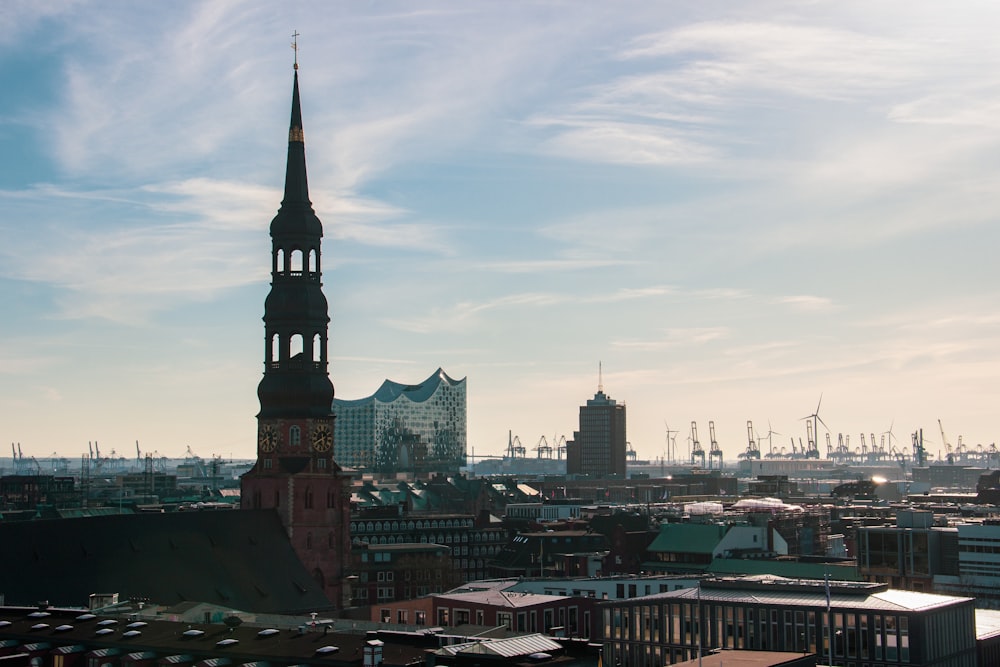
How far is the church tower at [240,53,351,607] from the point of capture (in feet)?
367

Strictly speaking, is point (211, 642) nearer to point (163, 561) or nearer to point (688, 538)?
point (163, 561)

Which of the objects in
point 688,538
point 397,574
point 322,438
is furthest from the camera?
point 397,574

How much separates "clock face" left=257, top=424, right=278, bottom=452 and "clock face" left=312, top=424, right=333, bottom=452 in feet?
10.00

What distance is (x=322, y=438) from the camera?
113 meters

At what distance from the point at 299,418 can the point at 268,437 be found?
121 inches

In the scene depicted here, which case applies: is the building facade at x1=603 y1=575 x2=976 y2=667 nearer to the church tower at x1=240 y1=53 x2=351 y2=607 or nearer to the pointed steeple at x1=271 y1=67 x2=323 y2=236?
the church tower at x1=240 y1=53 x2=351 y2=607

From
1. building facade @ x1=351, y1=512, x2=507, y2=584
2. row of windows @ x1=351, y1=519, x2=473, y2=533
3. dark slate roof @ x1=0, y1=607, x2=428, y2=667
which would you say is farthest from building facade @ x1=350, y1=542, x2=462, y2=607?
dark slate roof @ x1=0, y1=607, x2=428, y2=667

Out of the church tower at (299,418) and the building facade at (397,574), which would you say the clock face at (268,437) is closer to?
the church tower at (299,418)

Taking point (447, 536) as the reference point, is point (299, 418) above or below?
above

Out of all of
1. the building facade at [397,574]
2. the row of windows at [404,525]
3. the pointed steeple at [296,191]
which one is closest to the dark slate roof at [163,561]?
the pointed steeple at [296,191]

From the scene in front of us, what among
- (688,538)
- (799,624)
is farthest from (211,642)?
(688,538)

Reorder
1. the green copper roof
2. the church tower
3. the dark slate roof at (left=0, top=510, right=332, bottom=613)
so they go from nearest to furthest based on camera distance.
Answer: the dark slate roof at (left=0, top=510, right=332, bottom=613) → the church tower → the green copper roof

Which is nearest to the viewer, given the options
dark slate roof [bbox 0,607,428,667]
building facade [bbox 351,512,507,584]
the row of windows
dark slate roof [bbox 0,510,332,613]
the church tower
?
dark slate roof [bbox 0,607,428,667]

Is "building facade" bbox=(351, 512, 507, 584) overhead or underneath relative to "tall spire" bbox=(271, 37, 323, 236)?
underneath
